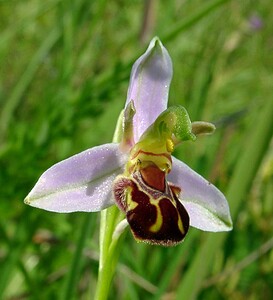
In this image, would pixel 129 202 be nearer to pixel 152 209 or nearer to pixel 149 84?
pixel 152 209

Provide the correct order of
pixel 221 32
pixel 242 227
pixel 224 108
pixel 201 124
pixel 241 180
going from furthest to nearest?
pixel 224 108, pixel 221 32, pixel 242 227, pixel 241 180, pixel 201 124

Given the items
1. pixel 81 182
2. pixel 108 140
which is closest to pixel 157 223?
pixel 81 182

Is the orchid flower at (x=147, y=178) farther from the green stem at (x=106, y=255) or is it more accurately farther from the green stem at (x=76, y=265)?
the green stem at (x=76, y=265)

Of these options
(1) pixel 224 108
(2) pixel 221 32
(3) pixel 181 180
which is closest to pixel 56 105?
(3) pixel 181 180

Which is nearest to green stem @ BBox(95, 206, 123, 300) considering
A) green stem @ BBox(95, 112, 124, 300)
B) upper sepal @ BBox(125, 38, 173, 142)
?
green stem @ BBox(95, 112, 124, 300)

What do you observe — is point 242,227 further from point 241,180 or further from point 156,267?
point 241,180

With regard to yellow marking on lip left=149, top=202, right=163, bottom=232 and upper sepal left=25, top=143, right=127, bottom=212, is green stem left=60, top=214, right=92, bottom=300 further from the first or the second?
yellow marking on lip left=149, top=202, right=163, bottom=232
